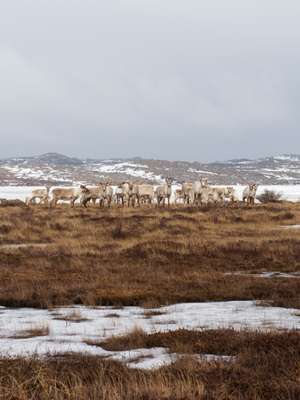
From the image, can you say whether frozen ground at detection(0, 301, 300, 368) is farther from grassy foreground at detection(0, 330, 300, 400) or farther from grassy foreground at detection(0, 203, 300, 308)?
grassy foreground at detection(0, 203, 300, 308)

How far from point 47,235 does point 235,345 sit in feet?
65.4

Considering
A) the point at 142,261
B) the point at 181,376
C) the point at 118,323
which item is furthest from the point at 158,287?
the point at 181,376

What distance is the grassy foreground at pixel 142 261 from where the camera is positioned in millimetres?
13234

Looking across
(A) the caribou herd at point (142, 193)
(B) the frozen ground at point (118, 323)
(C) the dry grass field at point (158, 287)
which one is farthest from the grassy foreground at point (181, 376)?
(A) the caribou herd at point (142, 193)

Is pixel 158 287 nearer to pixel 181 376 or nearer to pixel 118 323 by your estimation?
pixel 118 323

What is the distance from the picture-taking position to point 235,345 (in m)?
7.97

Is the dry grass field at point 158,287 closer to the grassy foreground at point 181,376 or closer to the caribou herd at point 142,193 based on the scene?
the grassy foreground at point 181,376

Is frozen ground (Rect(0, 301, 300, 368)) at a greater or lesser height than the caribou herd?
greater

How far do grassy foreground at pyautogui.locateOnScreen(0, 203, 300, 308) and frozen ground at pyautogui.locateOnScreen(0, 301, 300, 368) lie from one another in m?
0.71

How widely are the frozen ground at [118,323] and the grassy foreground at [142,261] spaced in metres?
0.71

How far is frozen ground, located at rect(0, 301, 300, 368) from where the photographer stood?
26.6 ft

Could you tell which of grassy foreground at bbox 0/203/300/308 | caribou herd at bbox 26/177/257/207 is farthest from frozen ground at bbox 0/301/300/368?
caribou herd at bbox 26/177/257/207

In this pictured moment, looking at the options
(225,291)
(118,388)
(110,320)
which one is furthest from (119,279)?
(118,388)

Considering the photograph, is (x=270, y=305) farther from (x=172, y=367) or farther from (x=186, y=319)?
(x=172, y=367)
